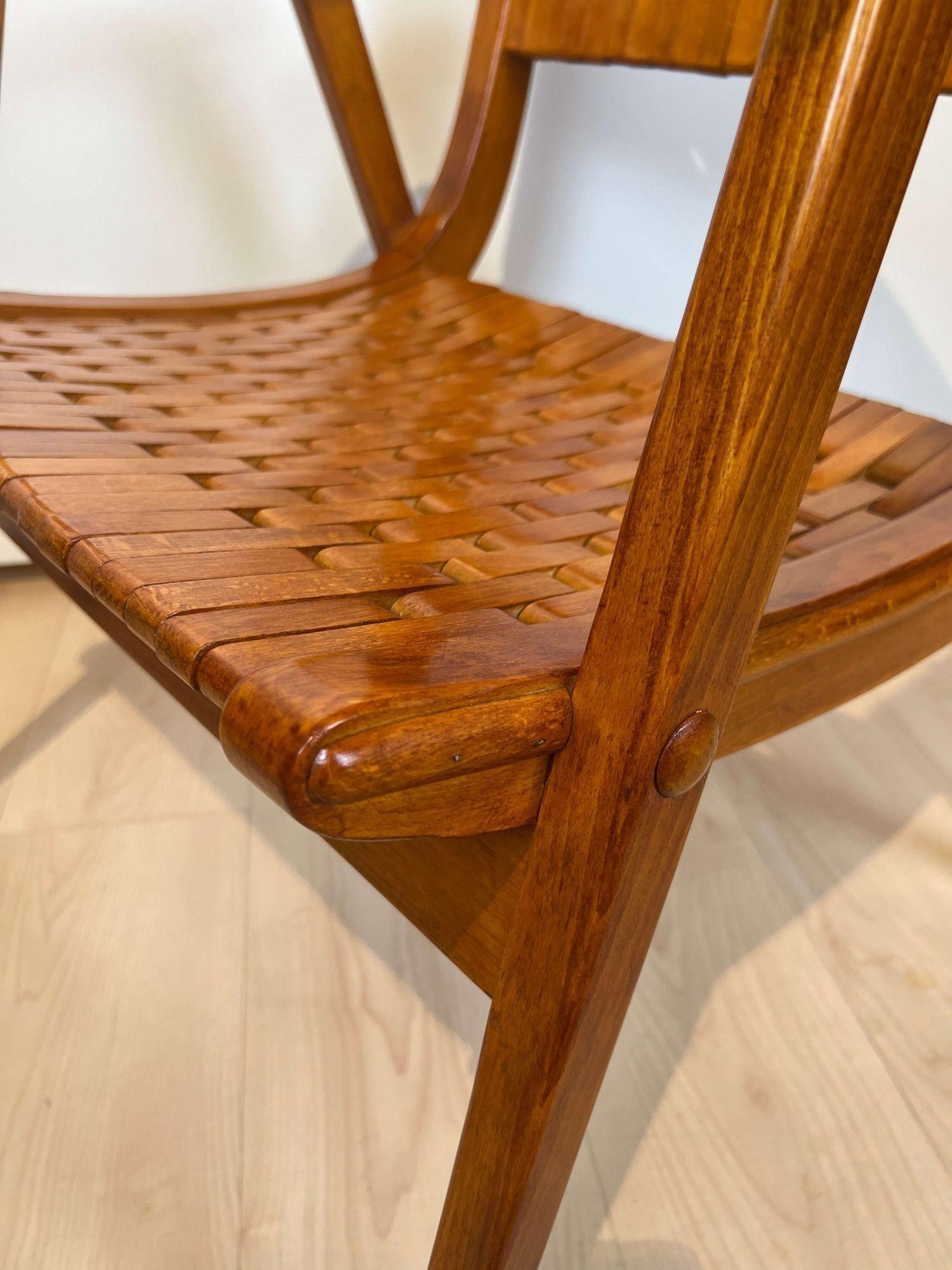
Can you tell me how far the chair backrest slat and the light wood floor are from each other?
2.02ft

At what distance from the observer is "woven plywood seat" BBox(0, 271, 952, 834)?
32 centimetres

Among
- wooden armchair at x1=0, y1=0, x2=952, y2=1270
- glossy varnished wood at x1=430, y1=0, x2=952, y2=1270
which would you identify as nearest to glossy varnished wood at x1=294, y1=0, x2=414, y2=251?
wooden armchair at x1=0, y1=0, x2=952, y2=1270

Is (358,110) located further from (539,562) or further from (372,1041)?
(372,1041)

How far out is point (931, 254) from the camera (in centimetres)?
114

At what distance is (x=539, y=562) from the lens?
0.45m

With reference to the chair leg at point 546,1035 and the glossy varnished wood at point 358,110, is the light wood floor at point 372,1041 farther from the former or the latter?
the glossy varnished wood at point 358,110

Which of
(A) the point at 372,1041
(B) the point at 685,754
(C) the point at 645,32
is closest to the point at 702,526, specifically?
(B) the point at 685,754

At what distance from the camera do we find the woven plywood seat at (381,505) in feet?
1.04

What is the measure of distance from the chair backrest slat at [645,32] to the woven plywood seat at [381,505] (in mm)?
194

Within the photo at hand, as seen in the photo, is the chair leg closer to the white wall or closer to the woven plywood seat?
the woven plywood seat

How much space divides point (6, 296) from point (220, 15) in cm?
56

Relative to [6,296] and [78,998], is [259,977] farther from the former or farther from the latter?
[6,296]

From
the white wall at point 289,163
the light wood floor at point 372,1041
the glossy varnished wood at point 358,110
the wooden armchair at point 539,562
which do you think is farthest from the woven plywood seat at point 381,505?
the white wall at point 289,163

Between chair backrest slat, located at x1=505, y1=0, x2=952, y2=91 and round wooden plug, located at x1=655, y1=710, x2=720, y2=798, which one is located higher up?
chair backrest slat, located at x1=505, y1=0, x2=952, y2=91
